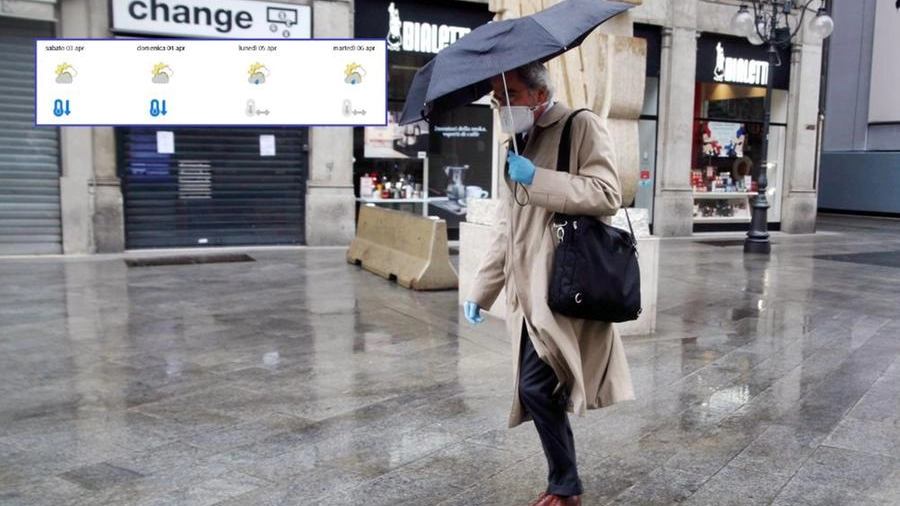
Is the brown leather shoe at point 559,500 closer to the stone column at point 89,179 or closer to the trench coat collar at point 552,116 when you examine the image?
the trench coat collar at point 552,116

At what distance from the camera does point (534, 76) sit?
3438mm

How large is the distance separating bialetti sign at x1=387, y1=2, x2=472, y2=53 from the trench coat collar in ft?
38.7

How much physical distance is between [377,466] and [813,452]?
7.97 feet

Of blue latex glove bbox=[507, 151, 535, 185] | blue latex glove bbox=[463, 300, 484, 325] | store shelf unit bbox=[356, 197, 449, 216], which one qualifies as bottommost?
store shelf unit bbox=[356, 197, 449, 216]

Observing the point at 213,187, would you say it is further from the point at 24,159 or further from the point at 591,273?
the point at 591,273

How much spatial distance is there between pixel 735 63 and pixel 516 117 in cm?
1734

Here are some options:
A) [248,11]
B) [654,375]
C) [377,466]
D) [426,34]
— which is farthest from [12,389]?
[426,34]

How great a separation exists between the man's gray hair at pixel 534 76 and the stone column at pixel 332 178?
11.4 metres

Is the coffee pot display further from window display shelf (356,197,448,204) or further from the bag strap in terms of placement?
the bag strap

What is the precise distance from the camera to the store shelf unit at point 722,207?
62.7 feet

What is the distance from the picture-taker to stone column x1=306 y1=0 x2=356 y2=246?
1446 cm
